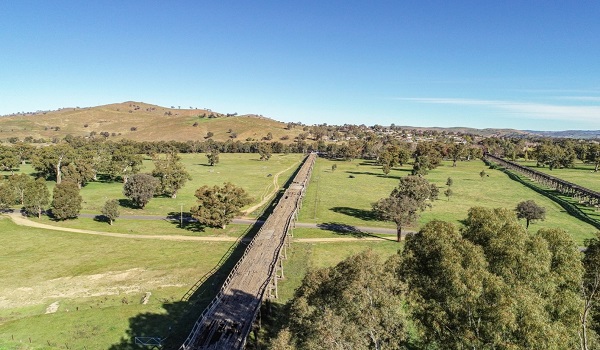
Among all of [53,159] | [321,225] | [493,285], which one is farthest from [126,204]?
[493,285]

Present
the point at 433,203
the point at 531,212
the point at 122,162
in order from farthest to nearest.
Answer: the point at 122,162
the point at 433,203
the point at 531,212

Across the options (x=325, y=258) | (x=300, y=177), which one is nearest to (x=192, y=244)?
(x=325, y=258)

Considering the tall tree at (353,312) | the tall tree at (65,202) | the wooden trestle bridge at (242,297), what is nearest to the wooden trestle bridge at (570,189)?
the wooden trestle bridge at (242,297)

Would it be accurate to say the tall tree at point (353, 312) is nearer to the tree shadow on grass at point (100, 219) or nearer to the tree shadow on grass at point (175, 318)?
the tree shadow on grass at point (175, 318)

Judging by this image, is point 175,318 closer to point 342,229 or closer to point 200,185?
point 342,229

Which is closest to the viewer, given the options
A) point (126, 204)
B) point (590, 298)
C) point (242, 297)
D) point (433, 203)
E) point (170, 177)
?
point (590, 298)

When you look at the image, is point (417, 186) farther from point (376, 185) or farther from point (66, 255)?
point (66, 255)
